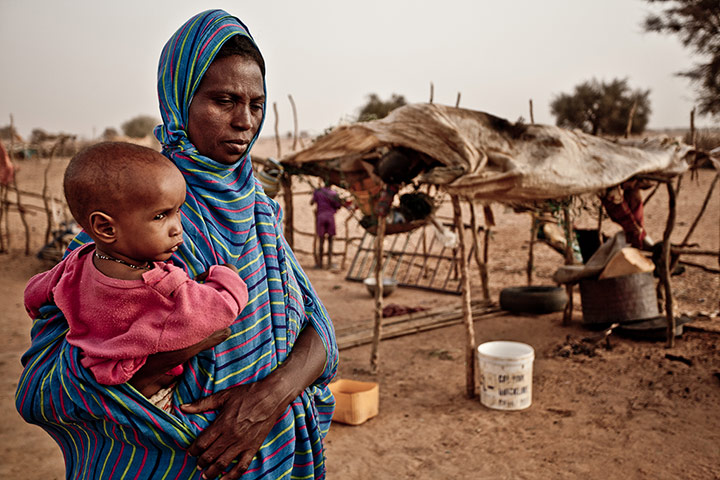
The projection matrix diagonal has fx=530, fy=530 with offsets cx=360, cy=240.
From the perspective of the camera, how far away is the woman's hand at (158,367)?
3.38ft

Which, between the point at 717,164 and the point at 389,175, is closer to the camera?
the point at 389,175

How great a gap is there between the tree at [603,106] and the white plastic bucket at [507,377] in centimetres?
1855

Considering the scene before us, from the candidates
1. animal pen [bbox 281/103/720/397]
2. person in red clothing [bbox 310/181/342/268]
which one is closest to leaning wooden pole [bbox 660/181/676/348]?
animal pen [bbox 281/103/720/397]

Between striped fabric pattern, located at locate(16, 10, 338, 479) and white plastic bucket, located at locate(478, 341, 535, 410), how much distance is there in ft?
10.5

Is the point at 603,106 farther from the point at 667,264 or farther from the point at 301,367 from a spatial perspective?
the point at 301,367

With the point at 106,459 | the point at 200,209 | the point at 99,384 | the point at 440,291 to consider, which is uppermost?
the point at 200,209

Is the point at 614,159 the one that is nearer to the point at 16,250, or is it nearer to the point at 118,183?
the point at 118,183

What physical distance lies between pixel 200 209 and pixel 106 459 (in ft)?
1.83

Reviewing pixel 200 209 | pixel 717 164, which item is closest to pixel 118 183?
pixel 200 209

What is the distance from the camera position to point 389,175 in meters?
4.83

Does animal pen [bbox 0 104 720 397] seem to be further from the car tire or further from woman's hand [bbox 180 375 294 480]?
woman's hand [bbox 180 375 294 480]

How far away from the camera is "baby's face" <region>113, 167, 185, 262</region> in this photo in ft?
3.24

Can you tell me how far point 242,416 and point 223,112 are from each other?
2.16ft

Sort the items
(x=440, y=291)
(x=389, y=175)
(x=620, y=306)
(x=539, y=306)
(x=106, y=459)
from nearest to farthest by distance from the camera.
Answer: (x=106, y=459) < (x=389, y=175) < (x=620, y=306) < (x=539, y=306) < (x=440, y=291)
